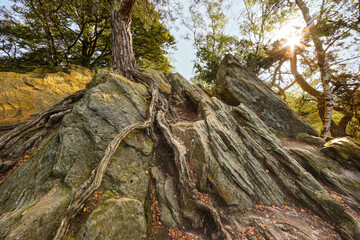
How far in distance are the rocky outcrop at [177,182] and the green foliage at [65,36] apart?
6861mm

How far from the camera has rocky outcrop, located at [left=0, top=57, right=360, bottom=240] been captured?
3.06m

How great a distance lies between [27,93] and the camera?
21.6 ft

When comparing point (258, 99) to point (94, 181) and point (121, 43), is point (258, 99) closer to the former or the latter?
point (121, 43)

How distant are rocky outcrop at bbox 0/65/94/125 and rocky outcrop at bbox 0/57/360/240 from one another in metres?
3.27

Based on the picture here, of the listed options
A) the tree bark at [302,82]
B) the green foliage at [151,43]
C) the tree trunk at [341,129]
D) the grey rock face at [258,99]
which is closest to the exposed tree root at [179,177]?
the grey rock face at [258,99]

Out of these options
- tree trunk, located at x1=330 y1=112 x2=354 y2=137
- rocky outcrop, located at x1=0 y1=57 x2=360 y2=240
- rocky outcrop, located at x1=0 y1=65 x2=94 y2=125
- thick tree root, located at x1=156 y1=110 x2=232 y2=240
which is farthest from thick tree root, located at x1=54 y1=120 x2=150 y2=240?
tree trunk, located at x1=330 y1=112 x2=354 y2=137

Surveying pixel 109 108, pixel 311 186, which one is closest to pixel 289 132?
pixel 311 186

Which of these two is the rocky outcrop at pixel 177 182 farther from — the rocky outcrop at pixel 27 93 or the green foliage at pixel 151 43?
the green foliage at pixel 151 43

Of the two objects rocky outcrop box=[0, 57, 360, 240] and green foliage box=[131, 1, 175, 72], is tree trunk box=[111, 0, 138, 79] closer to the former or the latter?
rocky outcrop box=[0, 57, 360, 240]

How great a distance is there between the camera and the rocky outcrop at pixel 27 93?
5688 millimetres

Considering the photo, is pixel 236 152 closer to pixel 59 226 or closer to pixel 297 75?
pixel 59 226

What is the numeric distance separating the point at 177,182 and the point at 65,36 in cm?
1621

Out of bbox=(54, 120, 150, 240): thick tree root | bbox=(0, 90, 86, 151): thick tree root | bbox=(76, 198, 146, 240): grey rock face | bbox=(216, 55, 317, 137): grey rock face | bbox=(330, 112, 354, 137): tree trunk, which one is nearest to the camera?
bbox=(54, 120, 150, 240): thick tree root

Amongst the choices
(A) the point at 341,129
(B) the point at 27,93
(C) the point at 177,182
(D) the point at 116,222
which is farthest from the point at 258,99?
(B) the point at 27,93
